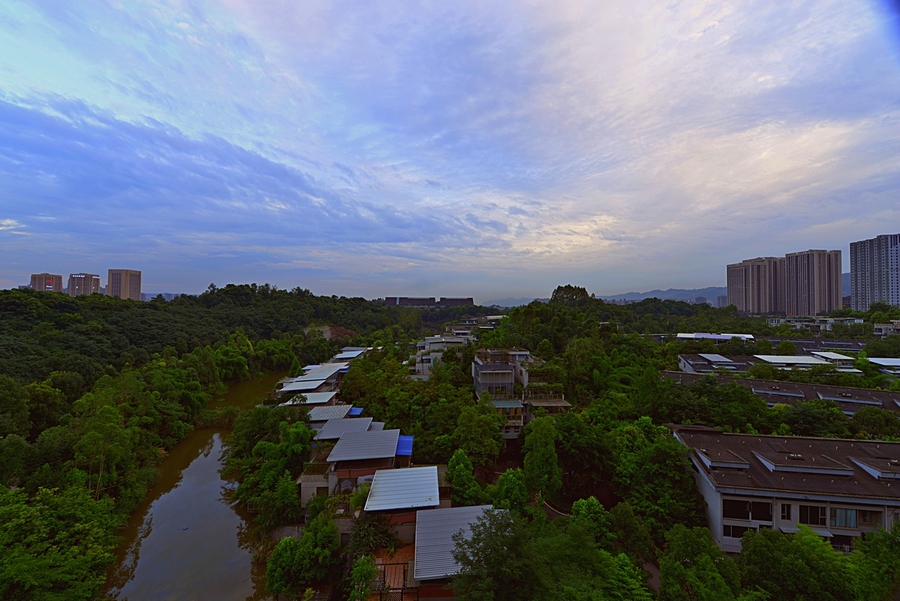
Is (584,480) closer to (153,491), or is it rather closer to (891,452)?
(891,452)

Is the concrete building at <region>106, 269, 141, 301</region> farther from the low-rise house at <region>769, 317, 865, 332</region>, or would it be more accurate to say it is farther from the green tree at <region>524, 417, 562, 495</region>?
the low-rise house at <region>769, 317, 865, 332</region>

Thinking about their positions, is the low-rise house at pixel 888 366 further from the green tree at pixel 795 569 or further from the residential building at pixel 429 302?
the residential building at pixel 429 302

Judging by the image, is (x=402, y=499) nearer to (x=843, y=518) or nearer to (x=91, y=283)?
(x=843, y=518)

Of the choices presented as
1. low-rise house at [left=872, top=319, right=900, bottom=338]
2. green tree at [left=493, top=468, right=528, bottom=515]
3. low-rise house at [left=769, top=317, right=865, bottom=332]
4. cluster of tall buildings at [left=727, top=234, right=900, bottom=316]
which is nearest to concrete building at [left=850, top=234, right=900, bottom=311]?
cluster of tall buildings at [left=727, top=234, right=900, bottom=316]

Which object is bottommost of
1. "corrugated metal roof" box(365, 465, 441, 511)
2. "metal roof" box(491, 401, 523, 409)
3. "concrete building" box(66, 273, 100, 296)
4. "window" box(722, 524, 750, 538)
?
"window" box(722, 524, 750, 538)

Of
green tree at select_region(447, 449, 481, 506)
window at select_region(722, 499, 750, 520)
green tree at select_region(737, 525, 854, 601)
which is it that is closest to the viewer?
green tree at select_region(737, 525, 854, 601)

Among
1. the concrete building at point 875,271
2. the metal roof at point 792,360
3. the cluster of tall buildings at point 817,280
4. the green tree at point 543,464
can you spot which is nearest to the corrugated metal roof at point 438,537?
the green tree at point 543,464
